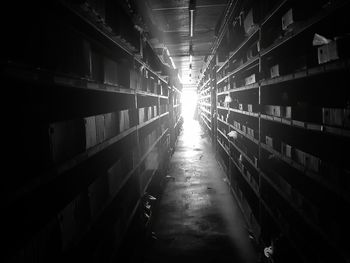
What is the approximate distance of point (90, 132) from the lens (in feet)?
5.72

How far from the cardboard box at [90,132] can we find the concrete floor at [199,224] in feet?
5.26

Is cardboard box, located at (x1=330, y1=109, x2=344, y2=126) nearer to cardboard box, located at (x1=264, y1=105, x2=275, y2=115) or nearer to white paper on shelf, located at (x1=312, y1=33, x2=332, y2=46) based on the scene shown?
white paper on shelf, located at (x1=312, y1=33, x2=332, y2=46)

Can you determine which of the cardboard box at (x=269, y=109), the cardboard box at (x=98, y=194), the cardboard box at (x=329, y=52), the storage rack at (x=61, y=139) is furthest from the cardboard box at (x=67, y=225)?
the cardboard box at (x=269, y=109)

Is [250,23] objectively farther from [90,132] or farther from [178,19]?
[178,19]

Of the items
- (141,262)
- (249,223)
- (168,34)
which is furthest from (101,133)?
(168,34)

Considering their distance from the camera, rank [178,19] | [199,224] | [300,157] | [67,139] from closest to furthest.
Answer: [67,139], [300,157], [199,224], [178,19]

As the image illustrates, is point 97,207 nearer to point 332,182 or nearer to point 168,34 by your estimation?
point 332,182

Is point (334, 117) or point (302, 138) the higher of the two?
point (334, 117)

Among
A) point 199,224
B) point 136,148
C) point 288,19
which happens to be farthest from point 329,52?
point 199,224

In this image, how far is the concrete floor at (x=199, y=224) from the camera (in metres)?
2.71

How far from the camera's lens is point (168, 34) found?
6.05m

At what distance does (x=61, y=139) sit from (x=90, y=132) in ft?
1.17

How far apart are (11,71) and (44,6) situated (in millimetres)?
687

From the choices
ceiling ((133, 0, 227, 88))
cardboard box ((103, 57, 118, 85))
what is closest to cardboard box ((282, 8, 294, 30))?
cardboard box ((103, 57, 118, 85))
